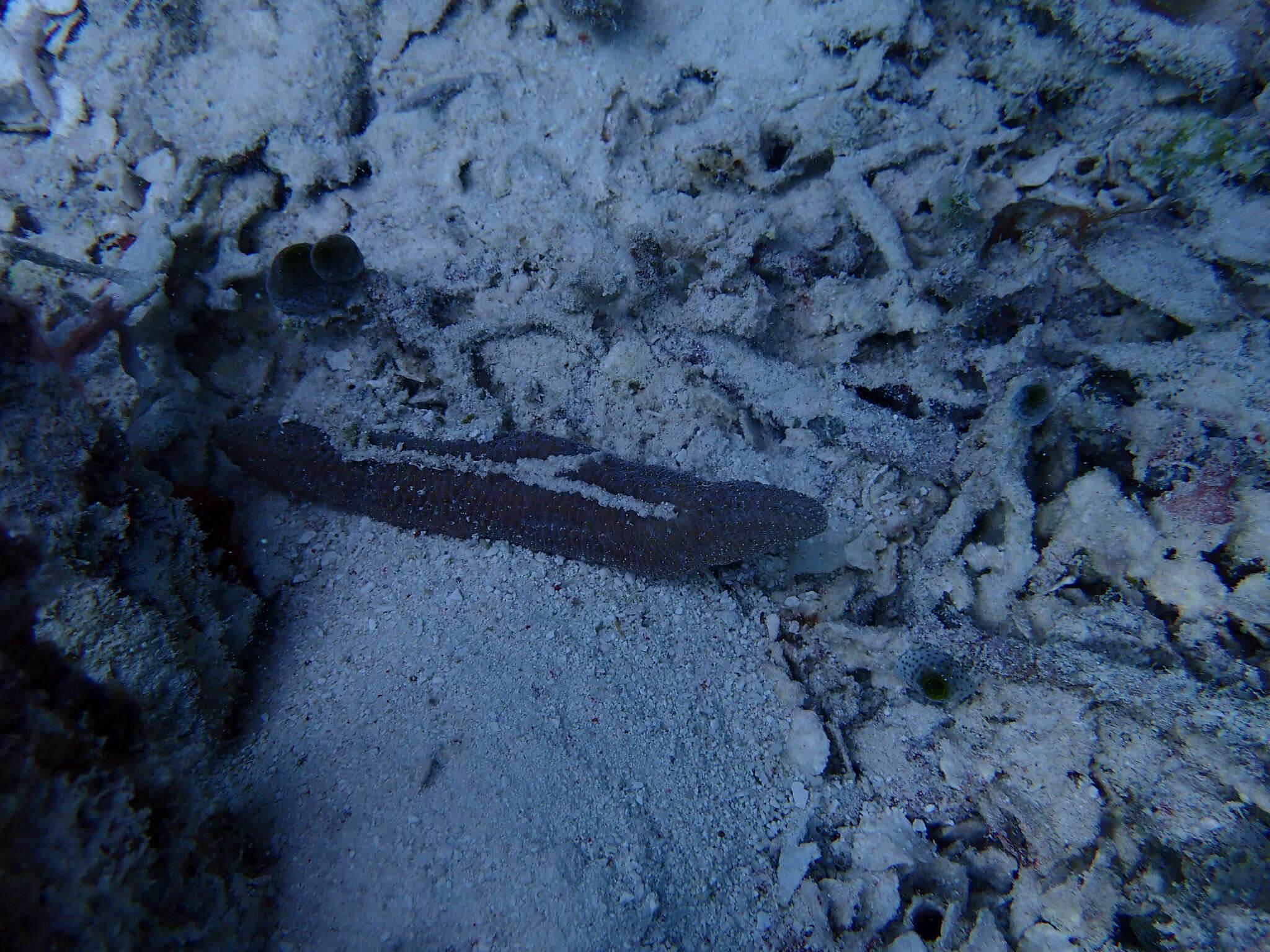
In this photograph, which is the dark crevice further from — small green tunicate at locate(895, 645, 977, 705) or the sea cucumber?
small green tunicate at locate(895, 645, 977, 705)

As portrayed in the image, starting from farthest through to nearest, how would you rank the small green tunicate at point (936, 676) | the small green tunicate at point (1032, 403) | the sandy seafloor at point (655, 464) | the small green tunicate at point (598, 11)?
the small green tunicate at point (598, 11), the small green tunicate at point (1032, 403), the small green tunicate at point (936, 676), the sandy seafloor at point (655, 464)

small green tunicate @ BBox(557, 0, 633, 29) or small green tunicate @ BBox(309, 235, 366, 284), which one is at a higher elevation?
small green tunicate @ BBox(557, 0, 633, 29)

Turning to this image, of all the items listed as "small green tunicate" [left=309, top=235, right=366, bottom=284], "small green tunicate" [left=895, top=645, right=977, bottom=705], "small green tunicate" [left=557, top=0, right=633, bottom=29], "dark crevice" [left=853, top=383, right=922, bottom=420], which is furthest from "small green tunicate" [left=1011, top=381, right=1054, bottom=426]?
"small green tunicate" [left=309, top=235, right=366, bottom=284]

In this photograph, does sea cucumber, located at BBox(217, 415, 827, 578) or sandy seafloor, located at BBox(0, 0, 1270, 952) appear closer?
sandy seafloor, located at BBox(0, 0, 1270, 952)

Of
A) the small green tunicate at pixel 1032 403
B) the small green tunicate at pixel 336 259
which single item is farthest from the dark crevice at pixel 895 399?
the small green tunicate at pixel 336 259

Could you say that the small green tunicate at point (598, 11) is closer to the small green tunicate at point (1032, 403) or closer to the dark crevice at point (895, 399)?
the dark crevice at point (895, 399)

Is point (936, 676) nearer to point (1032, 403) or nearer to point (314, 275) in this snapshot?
point (1032, 403)

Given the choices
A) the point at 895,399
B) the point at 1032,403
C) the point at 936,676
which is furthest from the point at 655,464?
the point at 1032,403
